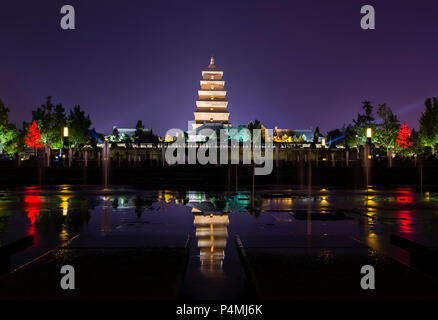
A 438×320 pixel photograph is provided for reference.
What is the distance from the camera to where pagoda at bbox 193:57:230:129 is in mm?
98438

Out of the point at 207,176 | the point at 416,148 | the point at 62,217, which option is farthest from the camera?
the point at 416,148

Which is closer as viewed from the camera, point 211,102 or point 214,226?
point 214,226

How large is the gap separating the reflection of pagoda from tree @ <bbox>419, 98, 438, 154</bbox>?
59.1m

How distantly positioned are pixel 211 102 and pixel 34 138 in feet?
145

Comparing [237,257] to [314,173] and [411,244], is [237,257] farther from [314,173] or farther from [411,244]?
[314,173]

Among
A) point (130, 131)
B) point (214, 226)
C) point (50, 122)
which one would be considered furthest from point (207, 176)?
point (130, 131)

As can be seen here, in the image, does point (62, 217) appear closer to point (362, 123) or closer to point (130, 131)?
point (362, 123)

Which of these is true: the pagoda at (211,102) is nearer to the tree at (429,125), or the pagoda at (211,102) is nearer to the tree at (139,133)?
the tree at (139,133)

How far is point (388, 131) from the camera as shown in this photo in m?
67.2

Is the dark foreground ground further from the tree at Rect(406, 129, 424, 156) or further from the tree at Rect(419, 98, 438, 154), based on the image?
the tree at Rect(406, 129, 424, 156)

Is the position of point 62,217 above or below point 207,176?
below

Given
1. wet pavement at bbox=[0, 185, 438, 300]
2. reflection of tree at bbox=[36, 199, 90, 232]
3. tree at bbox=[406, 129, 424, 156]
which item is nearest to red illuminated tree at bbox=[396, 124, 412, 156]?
tree at bbox=[406, 129, 424, 156]

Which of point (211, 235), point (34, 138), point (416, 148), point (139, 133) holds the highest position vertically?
point (139, 133)
